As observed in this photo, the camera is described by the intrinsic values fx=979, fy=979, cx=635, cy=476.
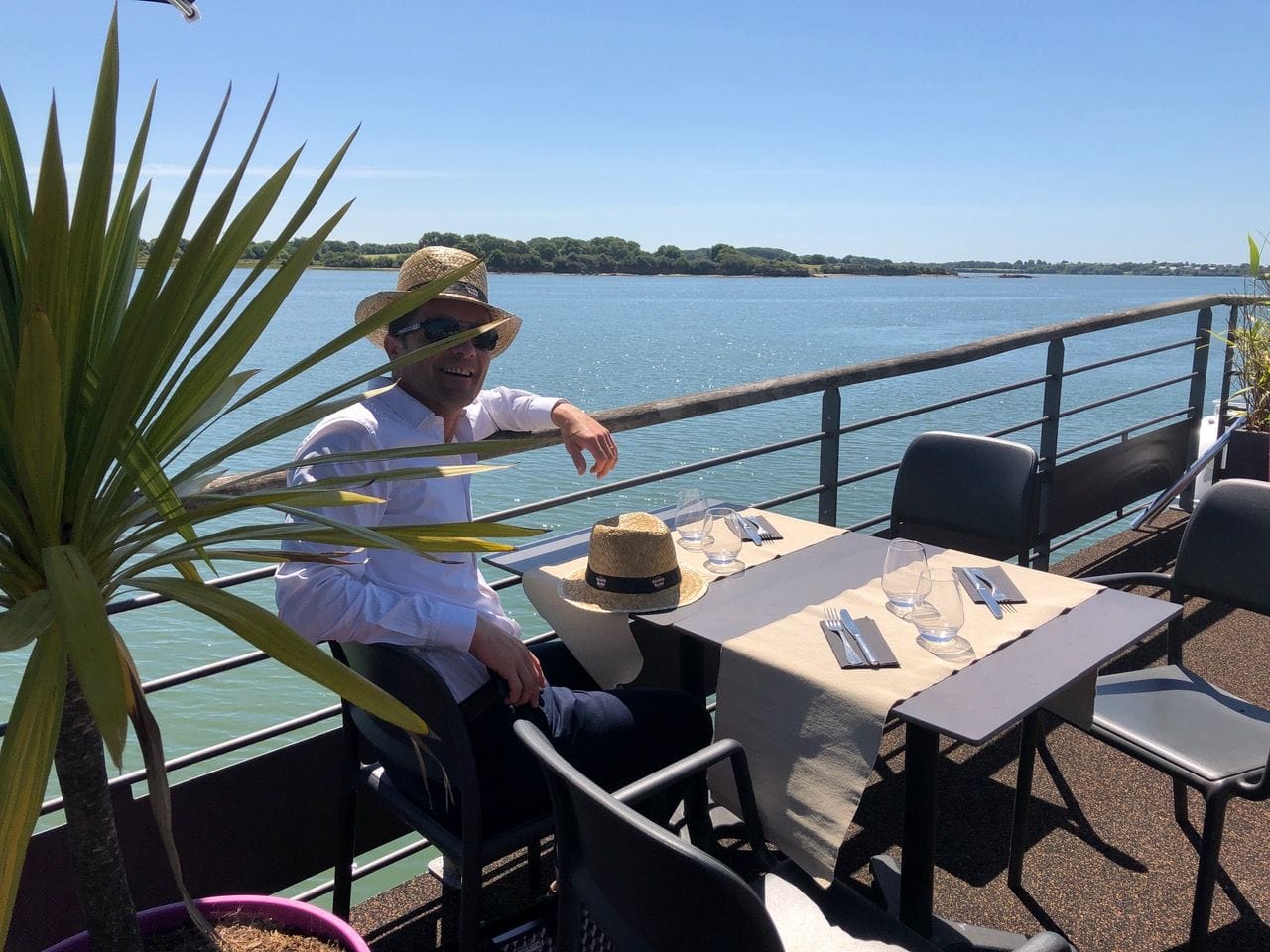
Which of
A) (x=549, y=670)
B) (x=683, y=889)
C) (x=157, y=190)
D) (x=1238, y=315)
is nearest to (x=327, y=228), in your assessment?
(x=157, y=190)

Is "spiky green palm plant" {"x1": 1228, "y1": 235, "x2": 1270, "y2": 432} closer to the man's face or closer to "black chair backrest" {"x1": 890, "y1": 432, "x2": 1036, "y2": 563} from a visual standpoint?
"black chair backrest" {"x1": 890, "y1": 432, "x2": 1036, "y2": 563}

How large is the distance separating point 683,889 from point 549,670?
1.22 m

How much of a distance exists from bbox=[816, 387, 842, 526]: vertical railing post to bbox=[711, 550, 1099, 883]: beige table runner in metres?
1.33

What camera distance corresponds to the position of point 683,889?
3.76 feet

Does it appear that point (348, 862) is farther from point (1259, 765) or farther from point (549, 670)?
point (1259, 765)

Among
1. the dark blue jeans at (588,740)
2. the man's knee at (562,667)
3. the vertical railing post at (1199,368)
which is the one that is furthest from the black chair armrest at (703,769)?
the vertical railing post at (1199,368)

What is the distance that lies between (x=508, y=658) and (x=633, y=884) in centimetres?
65

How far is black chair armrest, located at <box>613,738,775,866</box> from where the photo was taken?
1.49 m

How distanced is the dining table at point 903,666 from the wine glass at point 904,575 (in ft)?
0.15

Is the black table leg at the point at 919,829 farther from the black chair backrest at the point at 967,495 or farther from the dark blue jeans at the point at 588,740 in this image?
the black chair backrest at the point at 967,495

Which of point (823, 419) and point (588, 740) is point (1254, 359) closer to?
point (823, 419)

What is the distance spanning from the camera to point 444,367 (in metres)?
2.03

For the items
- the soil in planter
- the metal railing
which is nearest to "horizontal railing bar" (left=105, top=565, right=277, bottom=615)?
the metal railing

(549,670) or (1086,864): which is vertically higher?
(549,670)
